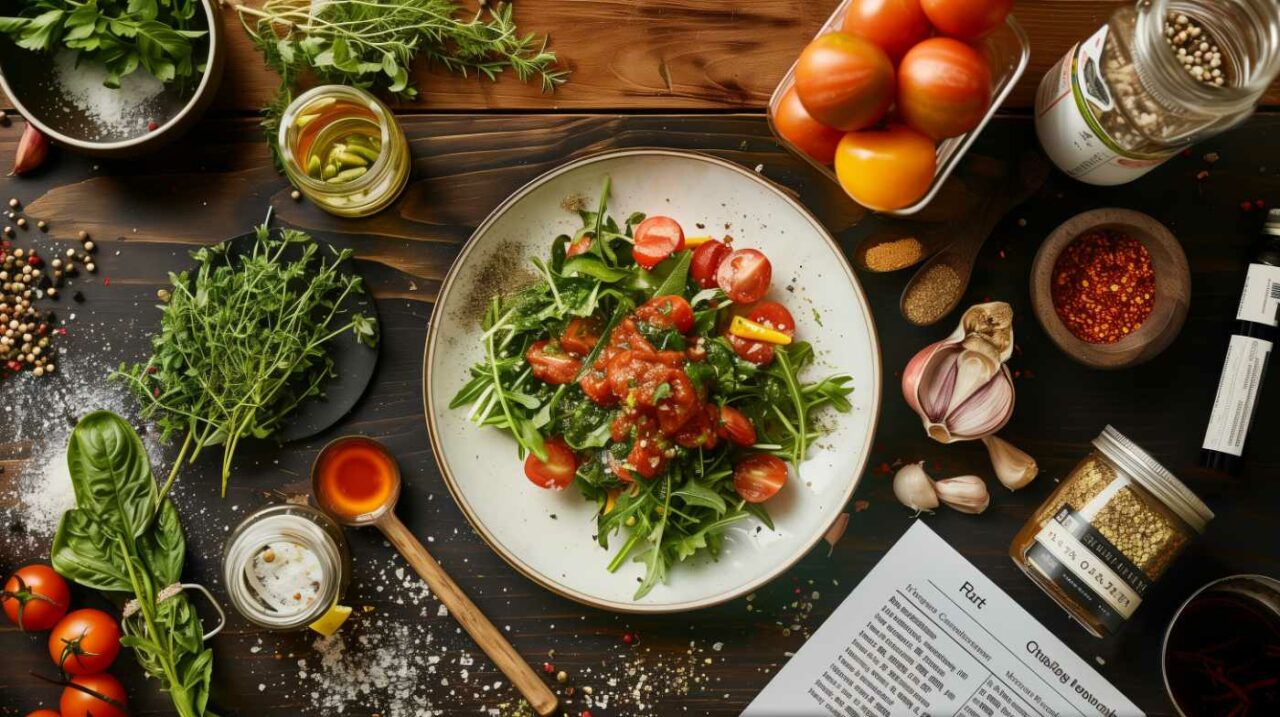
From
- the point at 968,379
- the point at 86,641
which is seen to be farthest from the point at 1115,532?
the point at 86,641

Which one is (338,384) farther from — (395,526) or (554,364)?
(554,364)

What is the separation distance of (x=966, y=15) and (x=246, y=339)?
130 centimetres

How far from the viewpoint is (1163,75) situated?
1.23m

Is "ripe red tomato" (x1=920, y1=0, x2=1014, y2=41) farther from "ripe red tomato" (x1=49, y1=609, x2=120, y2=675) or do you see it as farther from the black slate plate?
"ripe red tomato" (x1=49, y1=609, x2=120, y2=675)

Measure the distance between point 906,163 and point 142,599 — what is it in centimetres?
149

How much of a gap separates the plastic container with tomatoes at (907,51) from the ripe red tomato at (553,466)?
0.68m

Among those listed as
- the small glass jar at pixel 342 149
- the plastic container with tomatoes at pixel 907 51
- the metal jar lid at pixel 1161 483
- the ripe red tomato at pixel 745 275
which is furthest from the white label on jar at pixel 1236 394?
the small glass jar at pixel 342 149

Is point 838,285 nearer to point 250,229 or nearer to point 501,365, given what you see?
point 501,365

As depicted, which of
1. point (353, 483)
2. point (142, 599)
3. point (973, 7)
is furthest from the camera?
point (353, 483)

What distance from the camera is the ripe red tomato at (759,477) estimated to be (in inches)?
57.6

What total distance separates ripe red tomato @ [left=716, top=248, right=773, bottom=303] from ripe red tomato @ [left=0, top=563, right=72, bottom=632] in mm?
1336

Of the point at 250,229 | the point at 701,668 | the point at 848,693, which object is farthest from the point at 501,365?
the point at 848,693

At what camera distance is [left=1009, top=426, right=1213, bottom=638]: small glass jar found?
143 cm

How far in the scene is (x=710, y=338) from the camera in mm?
1470
